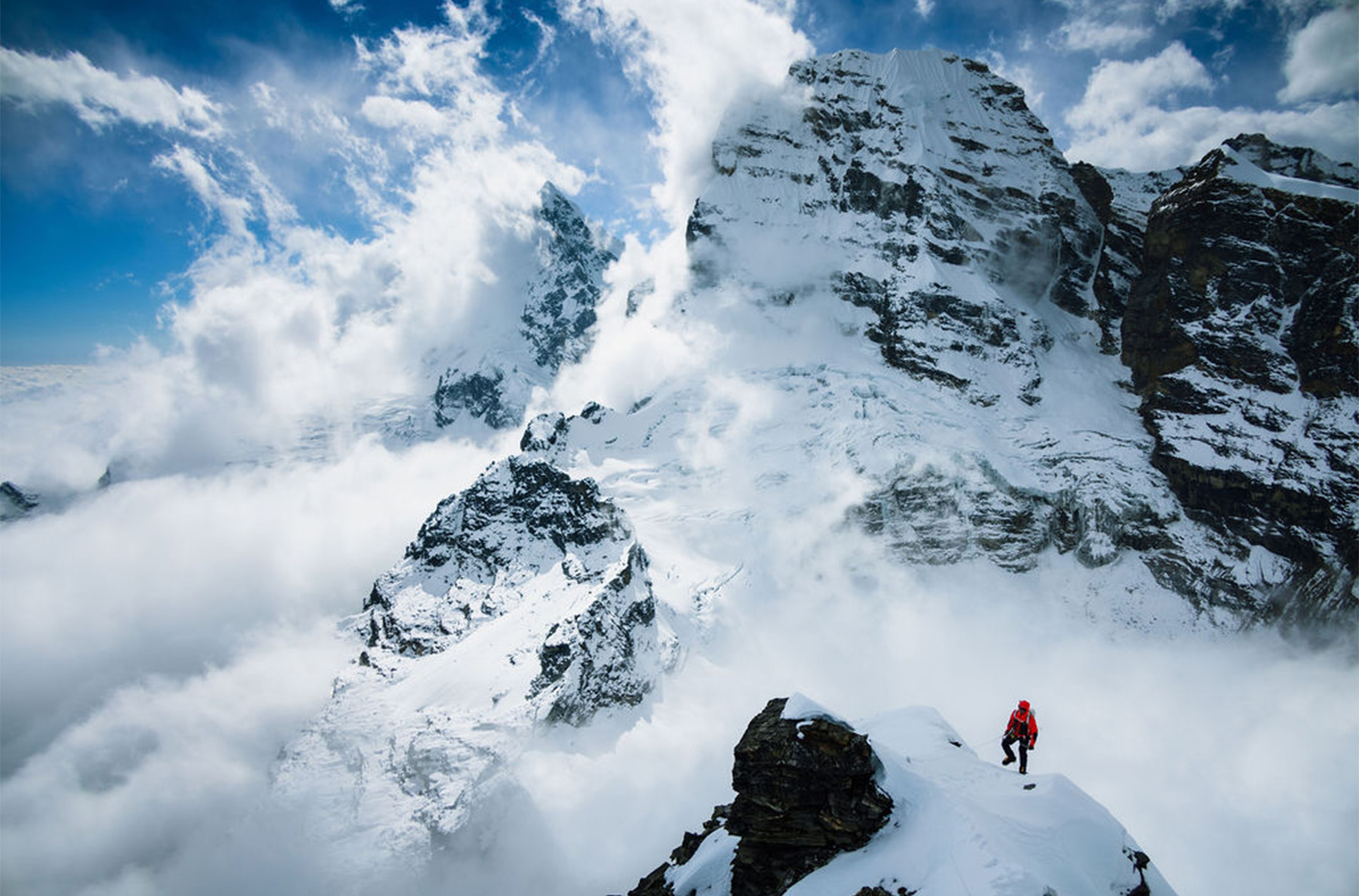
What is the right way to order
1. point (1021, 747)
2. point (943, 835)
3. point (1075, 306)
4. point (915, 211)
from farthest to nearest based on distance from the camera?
point (915, 211) → point (1075, 306) → point (1021, 747) → point (943, 835)

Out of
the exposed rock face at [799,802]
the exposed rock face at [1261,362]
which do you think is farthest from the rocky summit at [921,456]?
the exposed rock face at [799,802]

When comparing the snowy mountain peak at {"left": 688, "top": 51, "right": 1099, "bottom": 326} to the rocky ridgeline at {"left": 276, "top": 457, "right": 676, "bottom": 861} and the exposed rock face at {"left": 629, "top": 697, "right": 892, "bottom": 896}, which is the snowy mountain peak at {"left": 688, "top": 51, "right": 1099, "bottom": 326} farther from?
the exposed rock face at {"left": 629, "top": 697, "right": 892, "bottom": 896}

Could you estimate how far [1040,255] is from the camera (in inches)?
4594

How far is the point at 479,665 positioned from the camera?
82375 millimetres

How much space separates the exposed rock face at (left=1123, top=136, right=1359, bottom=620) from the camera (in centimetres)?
7244

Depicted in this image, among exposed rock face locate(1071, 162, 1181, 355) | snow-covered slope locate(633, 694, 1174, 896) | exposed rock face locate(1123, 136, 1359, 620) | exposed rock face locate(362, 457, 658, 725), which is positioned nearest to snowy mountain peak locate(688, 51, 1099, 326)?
exposed rock face locate(1071, 162, 1181, 355)

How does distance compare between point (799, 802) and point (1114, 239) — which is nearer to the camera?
point (799, 802)

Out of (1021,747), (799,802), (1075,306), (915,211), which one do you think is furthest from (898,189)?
(799,802)

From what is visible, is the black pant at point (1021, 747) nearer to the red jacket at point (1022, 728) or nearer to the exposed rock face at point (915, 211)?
the red jacket at point (1022, 728)

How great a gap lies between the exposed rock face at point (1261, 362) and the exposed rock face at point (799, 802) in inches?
3458

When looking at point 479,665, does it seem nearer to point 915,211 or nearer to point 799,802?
point 799,802

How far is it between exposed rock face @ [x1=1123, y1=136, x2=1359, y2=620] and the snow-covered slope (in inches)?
3301

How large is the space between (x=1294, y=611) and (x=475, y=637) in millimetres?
105303

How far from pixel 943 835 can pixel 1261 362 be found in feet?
338
